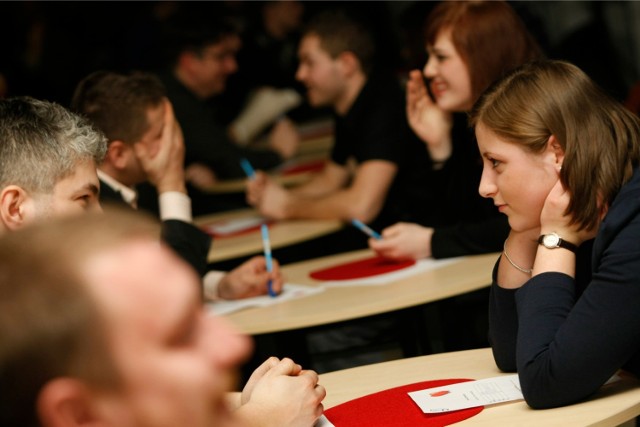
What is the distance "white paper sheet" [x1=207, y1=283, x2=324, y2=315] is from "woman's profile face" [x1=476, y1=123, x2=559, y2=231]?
865 mm

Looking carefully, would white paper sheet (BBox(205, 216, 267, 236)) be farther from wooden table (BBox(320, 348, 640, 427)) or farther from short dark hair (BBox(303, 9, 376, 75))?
Result: wooden table (BBox(320, 348, 640, 427))

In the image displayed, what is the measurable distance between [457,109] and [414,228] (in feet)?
1.83

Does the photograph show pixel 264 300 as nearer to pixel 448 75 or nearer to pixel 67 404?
pixel 448 75

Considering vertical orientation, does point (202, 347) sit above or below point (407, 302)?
above

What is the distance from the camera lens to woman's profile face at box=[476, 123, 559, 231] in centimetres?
183

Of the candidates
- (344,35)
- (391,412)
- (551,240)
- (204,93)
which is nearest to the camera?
(391,412)

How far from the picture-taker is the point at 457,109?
319 cm

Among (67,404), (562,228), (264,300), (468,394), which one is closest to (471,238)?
(264,300)

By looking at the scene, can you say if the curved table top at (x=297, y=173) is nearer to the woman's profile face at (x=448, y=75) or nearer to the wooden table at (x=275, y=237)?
the wooden table at (x=275, y=237)

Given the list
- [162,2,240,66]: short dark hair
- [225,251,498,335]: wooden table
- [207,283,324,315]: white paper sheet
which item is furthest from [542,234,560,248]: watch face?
[162,2,240,66]: short dark hair

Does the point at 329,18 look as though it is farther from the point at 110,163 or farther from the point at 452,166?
the point at 110,163

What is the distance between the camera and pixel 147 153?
281 centimetres

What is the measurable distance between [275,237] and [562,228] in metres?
1.87

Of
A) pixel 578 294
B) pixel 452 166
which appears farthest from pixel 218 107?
pixel 578 294
